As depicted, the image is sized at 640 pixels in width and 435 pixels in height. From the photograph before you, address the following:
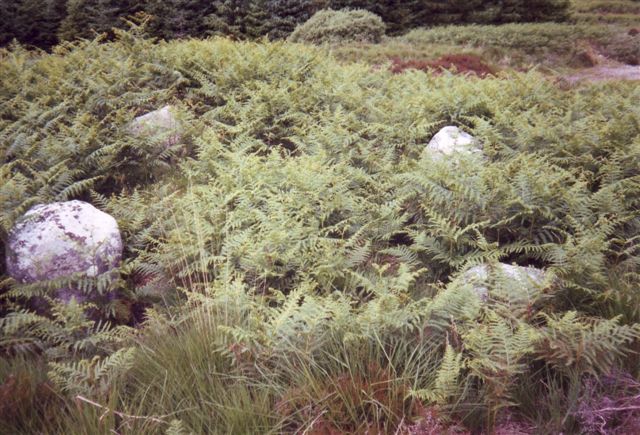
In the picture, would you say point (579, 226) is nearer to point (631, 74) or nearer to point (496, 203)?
point (496, 203)

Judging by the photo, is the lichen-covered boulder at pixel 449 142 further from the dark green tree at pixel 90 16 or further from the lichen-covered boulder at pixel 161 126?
the dark green tree at pixel 90 16

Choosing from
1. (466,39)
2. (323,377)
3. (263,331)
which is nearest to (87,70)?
(263,331)

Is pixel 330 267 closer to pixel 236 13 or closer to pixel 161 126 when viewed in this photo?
pixel 161 126

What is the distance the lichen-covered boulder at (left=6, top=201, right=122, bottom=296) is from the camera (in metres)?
3.90

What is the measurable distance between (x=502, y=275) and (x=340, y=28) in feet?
44.9

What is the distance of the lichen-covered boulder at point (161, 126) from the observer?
232 inches

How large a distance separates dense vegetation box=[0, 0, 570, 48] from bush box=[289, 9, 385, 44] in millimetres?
2082

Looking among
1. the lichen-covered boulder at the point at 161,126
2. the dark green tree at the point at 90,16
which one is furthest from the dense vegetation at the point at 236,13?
the lichen-covered boulder at the point at 161,126

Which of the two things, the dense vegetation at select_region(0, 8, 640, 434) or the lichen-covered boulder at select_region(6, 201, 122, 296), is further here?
the lichen-covered boulder at select_region(6, 201, 122, 296)

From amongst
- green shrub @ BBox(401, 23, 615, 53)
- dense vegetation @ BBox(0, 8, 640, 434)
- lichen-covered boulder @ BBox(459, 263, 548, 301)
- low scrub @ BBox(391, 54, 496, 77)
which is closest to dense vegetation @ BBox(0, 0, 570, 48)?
green shrub @ BBox(401, 23, 615, 53)

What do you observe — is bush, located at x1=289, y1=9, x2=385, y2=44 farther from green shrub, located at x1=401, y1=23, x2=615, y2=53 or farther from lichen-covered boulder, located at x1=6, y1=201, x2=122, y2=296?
lichen-covered boulder, located at x1=6, y1=201, x2=122, y2=296

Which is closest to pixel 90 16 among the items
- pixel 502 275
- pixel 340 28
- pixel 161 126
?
pixel 340 28

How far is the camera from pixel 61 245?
3.97m

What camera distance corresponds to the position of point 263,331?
9.93 feet
